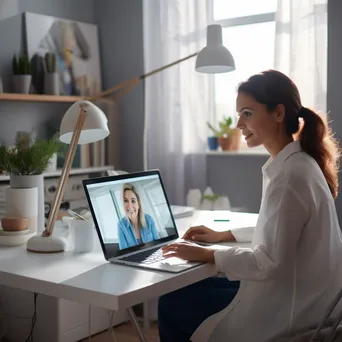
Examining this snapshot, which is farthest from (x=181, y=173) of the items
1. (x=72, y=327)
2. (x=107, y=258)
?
(x=107, y=258)

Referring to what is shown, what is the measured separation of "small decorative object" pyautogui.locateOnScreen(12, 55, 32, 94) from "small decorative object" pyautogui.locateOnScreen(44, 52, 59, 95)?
127 mm

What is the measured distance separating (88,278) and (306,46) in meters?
2.11

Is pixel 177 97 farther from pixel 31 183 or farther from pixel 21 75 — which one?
pixel 31 183

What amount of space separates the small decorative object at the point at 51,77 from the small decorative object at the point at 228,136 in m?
0.94

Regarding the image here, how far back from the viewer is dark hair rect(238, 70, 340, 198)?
186 centimetres

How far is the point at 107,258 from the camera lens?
189 cm

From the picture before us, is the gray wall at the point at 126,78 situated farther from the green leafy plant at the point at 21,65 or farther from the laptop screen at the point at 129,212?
the laptop screen at the point at 129,212

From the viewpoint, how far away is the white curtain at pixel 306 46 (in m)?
3.28

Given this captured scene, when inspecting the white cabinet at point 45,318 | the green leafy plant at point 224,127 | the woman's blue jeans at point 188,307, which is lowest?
the white cabinet at point 45,318

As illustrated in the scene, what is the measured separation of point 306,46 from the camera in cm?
332

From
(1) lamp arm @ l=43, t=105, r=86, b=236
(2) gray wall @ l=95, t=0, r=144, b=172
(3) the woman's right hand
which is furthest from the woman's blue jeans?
(2) gray wall @ l=95, t=0, r=144, b=172

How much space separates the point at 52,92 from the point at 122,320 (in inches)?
54.5

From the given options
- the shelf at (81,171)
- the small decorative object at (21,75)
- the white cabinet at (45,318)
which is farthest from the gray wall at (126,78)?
the white cabinet at (45,318)

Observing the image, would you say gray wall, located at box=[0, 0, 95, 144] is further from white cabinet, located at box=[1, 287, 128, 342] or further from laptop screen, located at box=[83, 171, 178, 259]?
laptop screen, located at box=[83, 171, 178, 259]
